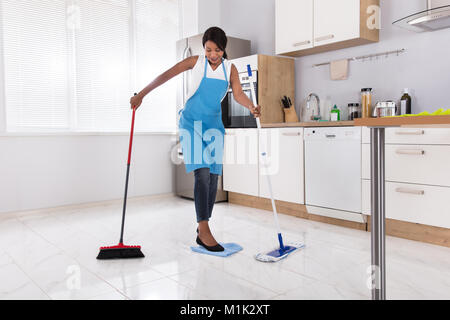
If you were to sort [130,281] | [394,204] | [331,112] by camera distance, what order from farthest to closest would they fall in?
[331,112]
[394,204]
[130,281]

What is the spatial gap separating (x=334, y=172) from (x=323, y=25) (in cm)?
123

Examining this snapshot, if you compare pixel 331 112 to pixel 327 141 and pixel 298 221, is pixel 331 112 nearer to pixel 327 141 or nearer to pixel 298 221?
pixel 327 141

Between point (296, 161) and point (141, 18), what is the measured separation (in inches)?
94.0

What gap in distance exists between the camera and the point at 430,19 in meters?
2.58

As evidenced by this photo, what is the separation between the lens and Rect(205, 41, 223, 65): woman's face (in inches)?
89.1

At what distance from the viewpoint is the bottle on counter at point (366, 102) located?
10.5 ft

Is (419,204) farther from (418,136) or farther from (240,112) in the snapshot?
(240,112)

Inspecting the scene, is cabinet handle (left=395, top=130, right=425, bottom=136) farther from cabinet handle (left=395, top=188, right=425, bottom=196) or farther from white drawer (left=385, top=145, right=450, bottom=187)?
cabinet handle (left=395, top=188, right=425, bottom=196)

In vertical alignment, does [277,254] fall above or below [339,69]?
below

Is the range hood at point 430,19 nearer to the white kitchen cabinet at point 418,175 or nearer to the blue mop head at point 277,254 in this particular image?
the white kitchen cabinet at point 418,175

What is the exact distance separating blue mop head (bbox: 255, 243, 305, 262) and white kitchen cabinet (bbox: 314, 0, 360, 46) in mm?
1723

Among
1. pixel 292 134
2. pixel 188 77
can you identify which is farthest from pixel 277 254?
pixel 188 77

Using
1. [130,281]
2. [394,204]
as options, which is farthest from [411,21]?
[130,281]
